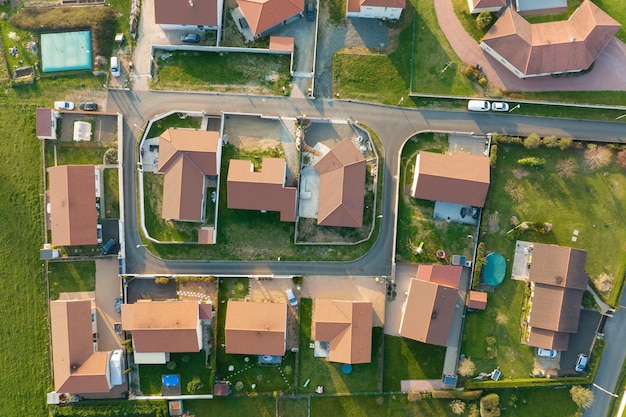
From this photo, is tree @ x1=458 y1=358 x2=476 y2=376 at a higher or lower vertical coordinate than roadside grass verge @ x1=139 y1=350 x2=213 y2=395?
higher

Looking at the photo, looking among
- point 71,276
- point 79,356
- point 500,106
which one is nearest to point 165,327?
point 79,356

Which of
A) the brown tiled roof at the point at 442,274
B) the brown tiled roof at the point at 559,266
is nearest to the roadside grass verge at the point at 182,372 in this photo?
the brown tiled roof at the point at 442,274

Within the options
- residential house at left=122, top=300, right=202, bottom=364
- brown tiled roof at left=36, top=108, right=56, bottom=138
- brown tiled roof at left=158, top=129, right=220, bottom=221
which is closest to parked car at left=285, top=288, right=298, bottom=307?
residential house at left=122, top=300, right=202, bottom=364

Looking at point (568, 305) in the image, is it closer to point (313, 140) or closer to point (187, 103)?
point (313, 140)

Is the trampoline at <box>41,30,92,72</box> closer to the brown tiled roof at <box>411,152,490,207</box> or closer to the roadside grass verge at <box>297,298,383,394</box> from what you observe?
the roadside grass verge at <box>297,298,383,394</box>

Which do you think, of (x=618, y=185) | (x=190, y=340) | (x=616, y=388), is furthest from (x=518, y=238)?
(x=190, y=340)

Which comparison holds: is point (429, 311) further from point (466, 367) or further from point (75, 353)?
point (75, 353)

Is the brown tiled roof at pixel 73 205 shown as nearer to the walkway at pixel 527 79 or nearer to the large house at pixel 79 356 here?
the large house at pixel 79 356
